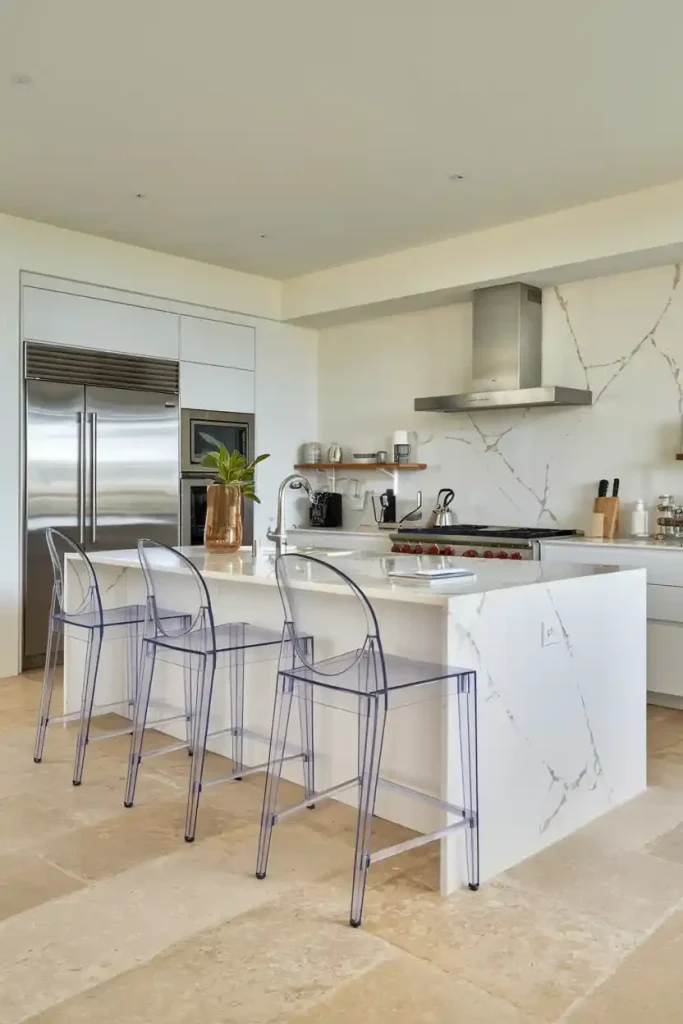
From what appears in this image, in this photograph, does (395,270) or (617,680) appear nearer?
(617,680)

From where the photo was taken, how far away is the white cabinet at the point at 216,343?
5.95 meters

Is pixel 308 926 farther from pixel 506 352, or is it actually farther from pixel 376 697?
pixel 506 352

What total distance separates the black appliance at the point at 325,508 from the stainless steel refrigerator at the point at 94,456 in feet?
3.77

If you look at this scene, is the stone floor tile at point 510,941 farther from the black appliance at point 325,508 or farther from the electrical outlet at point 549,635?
the black appliance at point 325,508

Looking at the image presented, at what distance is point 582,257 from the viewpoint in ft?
15.6

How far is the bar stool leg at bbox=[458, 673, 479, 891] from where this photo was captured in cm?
242

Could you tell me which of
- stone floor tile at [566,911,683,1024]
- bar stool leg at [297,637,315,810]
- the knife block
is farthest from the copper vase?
stone floor tile at [566,911,683,1024]

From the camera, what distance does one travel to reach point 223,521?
12.9ft

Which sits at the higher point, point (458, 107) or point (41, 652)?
point (458, 107)

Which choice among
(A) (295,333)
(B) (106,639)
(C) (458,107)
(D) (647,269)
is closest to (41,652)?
(B) (106,639)

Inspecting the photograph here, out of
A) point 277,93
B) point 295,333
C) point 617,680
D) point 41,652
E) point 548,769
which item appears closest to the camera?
point 548,769

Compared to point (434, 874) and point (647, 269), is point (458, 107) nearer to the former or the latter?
point (647, 269)

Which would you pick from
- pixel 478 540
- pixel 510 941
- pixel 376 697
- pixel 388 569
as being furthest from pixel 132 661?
pixel 510 941

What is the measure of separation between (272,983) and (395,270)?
4.61 m
